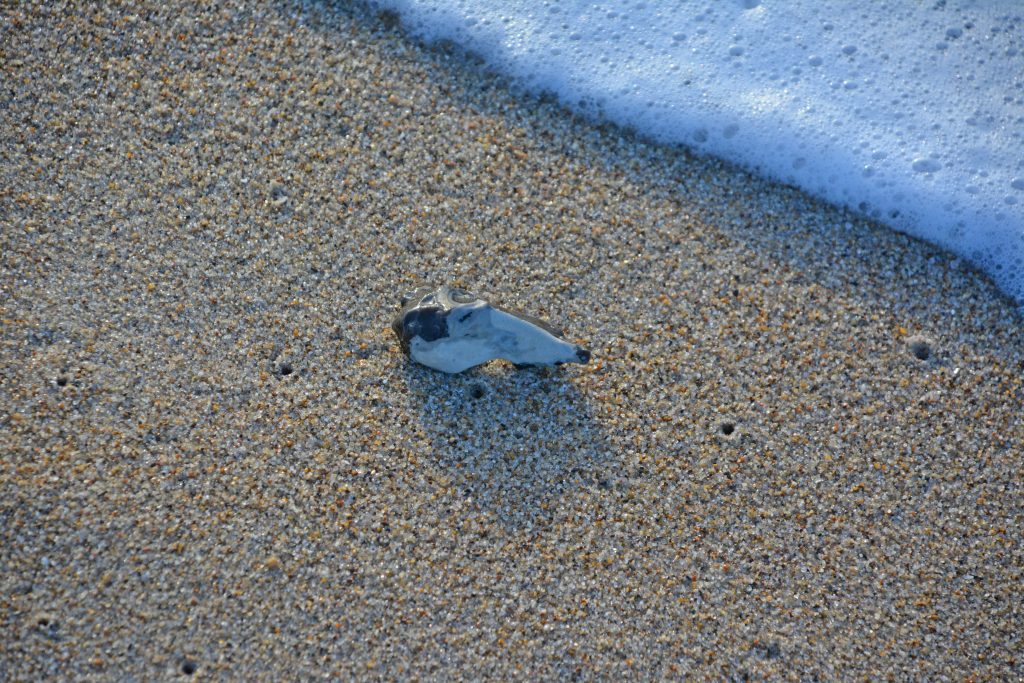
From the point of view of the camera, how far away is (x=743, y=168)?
98.1 inches

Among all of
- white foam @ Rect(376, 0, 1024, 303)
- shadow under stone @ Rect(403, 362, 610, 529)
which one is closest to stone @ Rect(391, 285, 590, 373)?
shadow under stone @ Rect(403, 362, 610, 529)

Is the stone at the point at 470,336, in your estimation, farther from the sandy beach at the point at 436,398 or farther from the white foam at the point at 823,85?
the white foam at the point at 823,85

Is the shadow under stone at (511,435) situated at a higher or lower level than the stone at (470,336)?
lower

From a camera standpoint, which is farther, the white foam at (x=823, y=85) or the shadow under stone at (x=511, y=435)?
the white foam at (x=823, y=85)

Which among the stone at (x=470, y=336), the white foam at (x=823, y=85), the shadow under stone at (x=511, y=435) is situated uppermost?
the white foam at (x=823, y=85)

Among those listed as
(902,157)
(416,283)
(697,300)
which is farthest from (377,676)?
(902,157)

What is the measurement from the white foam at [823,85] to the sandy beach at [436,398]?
14cm

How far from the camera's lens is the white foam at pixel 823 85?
250 cm

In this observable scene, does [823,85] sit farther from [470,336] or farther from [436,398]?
[436,398]

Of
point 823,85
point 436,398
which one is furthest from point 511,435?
point 823,85

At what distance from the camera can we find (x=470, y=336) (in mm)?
2074

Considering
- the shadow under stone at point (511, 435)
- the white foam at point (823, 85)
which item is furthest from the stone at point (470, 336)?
the white foam at point (823, 85)

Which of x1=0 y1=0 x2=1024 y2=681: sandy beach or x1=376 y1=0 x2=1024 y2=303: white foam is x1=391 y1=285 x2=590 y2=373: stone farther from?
x1=376 y1=0 x2=1024 y2=303: white foam

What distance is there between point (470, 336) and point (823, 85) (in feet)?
5.01
